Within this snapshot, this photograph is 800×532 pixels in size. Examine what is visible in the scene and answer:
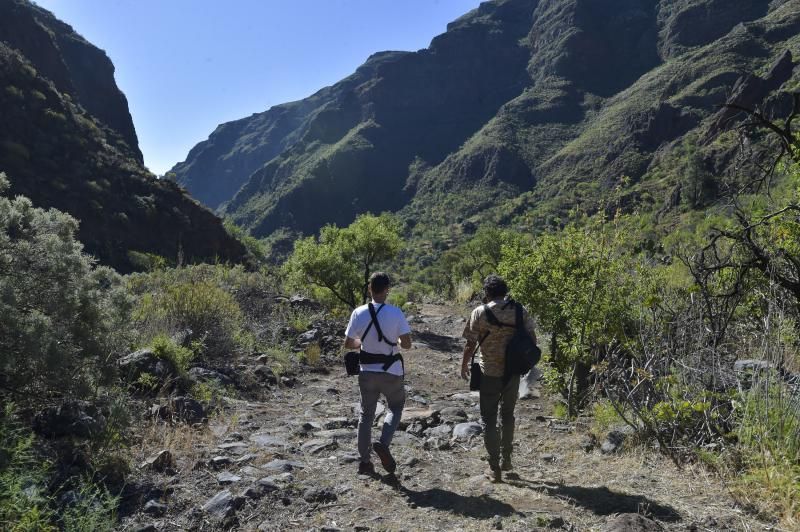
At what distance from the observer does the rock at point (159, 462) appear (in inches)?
192

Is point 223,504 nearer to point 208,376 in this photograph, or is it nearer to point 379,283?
point 379,283

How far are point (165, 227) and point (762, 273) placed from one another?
46.6 meters

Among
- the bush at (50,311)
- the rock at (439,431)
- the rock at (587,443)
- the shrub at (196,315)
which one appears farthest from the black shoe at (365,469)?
the shrub at (196,315)

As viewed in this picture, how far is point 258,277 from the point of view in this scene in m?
18.4

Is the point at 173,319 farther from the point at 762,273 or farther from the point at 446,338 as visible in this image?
the point at 446,338

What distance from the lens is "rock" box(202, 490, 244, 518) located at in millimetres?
4168

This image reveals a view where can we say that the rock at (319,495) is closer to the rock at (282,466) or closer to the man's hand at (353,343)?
the rock at (282,466)

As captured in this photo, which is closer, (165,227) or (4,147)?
(4,147)

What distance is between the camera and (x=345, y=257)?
1908cm

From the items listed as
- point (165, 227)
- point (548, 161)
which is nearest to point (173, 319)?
point (165, 227)

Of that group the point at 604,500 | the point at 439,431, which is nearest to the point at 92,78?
the point at 439,431

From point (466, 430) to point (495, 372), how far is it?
1965mm

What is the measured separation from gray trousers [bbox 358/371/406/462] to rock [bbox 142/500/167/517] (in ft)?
5.82

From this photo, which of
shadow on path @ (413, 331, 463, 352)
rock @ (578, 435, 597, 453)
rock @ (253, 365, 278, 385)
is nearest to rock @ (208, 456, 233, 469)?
rock @ (578, 435, 597, 453)
